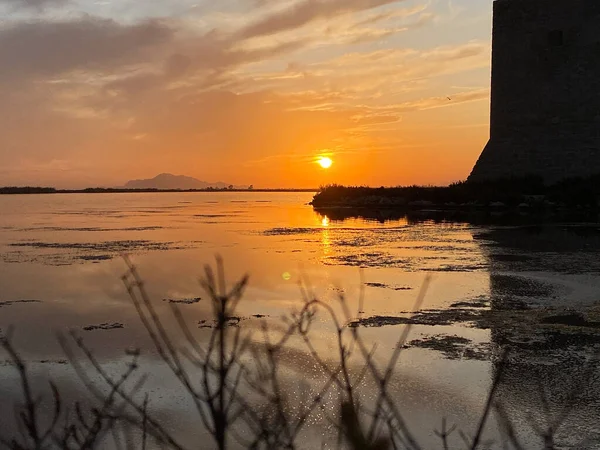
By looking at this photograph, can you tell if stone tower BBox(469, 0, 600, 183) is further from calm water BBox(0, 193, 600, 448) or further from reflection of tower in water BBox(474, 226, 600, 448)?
reflection of tower in water BBox(474, 226, 600, 448)

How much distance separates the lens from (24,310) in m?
7.55

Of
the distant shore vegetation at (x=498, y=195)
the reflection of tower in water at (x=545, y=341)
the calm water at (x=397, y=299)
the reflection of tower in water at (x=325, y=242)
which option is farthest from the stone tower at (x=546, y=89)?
the reflection of tower in water at (x=545, y=341)

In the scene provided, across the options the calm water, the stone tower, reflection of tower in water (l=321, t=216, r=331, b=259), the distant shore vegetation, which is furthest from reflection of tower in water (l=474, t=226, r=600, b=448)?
the stone tower

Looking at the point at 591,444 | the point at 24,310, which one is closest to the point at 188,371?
the point at 591,444

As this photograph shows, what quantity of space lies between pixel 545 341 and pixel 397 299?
2.35 m

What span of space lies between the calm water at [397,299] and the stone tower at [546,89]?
10566mm

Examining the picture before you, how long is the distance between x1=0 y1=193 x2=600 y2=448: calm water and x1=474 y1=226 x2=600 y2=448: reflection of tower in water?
2 centimetres

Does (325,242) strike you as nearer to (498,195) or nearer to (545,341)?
(545,341)

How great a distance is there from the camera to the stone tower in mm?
25734

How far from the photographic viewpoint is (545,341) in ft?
18.9

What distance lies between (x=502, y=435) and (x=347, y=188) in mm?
36910

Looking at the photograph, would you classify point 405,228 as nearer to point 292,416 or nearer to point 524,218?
point 524,218

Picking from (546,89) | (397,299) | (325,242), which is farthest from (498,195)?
(397,299)

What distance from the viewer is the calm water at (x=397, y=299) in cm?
450
